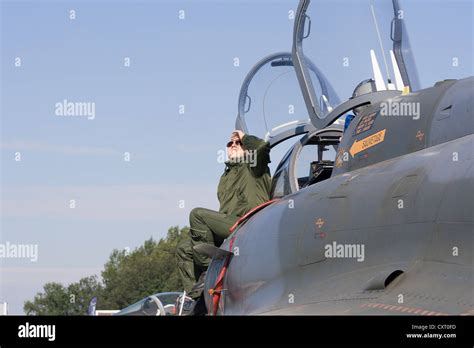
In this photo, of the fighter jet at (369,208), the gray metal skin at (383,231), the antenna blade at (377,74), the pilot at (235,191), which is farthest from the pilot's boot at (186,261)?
the antenna blade at (377,74)

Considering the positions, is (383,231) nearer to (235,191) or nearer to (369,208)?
(369,208)

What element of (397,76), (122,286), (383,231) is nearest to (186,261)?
(397,76)

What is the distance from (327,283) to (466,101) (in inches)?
73.3

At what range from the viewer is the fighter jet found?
5.41 metres

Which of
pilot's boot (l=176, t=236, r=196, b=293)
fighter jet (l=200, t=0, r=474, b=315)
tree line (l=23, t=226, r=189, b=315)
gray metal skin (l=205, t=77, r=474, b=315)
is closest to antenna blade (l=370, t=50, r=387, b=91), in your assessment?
fighter jet (l=200, t=0, r=474, b=315)

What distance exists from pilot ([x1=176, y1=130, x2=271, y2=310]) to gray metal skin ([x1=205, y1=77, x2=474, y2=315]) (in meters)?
1.05

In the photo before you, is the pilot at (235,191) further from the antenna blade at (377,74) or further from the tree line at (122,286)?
the tree line at (122,286)

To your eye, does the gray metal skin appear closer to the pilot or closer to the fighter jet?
the fighter jet

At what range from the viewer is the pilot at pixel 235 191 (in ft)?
32.0

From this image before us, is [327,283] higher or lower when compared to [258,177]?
lower

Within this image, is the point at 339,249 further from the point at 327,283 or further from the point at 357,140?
the point at 357,140
